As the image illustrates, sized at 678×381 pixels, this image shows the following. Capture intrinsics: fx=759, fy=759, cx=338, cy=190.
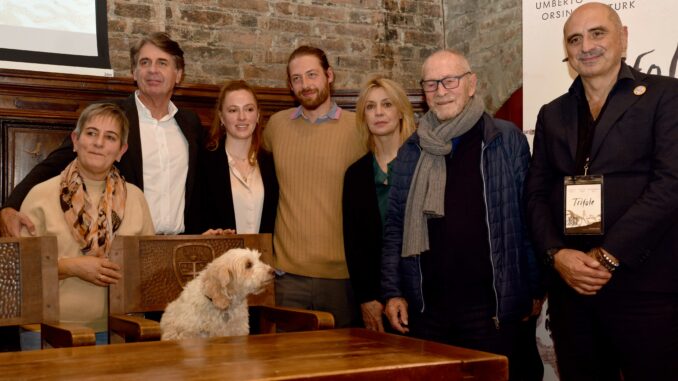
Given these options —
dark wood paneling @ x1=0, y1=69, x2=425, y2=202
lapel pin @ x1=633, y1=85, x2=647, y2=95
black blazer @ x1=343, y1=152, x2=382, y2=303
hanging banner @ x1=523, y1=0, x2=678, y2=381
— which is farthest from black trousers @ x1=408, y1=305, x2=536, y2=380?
dark wood paneling @ x1=0, y1=69, x2=425, y2=202

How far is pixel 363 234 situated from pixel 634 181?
1.27 meters

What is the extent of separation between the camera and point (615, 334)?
254cm

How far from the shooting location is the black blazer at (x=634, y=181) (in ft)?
8.04

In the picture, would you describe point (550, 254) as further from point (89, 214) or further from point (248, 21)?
point (248, 21)

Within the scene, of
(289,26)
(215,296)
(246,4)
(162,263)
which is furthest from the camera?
(289,26)

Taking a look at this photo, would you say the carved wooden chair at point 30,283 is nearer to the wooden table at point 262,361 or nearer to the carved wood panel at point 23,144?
the wooden table at point 262,361

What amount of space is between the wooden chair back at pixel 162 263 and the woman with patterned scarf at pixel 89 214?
8 cm

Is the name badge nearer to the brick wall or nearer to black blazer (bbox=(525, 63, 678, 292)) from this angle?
black blazer (bbox=(525, 63, 678, 292))

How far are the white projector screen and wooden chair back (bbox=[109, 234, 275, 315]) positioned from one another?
8.64 ft

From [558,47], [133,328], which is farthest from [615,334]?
[558,47]

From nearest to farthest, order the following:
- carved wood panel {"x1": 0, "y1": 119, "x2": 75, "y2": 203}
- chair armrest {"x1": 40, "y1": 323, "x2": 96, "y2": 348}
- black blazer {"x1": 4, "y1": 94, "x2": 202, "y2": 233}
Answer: chair armrest {"x1": 40, "y1": 323, "x2": 96, "y2": 348}, black blazer {"x1": 4, "y1": 94, "x2": 202, "y2": 233}, carved wood panel {"x1": 0, "y1": 119, "x2": 75, "y2": 203}

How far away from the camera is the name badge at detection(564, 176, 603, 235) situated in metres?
2.55

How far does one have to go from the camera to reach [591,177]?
→ 2574mm

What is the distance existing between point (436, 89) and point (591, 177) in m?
0.76
